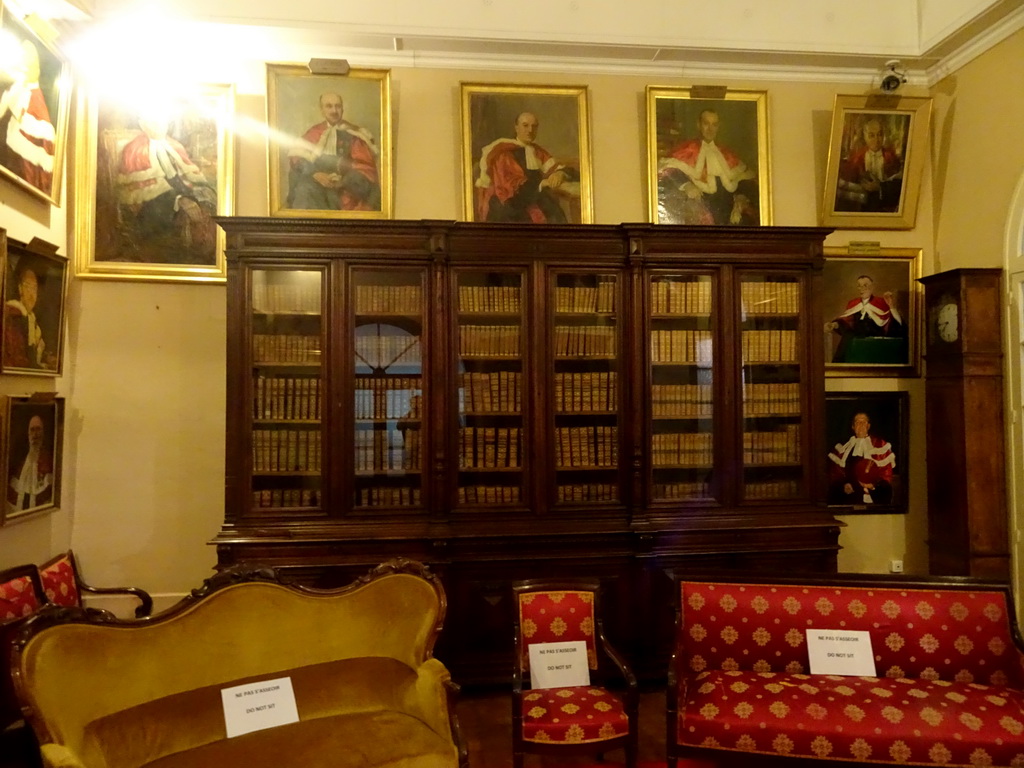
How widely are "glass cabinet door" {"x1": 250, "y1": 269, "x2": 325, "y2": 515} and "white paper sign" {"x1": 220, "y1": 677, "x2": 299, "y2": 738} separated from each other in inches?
48.2

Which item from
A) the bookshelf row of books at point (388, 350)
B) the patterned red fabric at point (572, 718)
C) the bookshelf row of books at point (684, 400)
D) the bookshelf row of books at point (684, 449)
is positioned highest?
the bookshelf row of books at point (388, 350)

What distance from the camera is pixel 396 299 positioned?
3727mm

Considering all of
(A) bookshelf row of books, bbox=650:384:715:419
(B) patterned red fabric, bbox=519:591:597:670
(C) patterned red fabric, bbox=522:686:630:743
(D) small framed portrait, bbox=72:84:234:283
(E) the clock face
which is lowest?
(C) patterned red fabric, bbox=522:686:630:743

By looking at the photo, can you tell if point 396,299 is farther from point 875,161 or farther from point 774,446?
point 875,161

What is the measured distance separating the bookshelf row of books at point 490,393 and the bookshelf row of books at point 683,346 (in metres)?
0.87

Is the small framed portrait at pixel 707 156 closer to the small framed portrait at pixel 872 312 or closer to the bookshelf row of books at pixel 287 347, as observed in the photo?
the small framed portrait at pixel 872 312

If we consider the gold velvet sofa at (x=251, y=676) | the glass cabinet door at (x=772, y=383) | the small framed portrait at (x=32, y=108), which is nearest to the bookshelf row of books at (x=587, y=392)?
the glass cabinet door at (x=772, y=383)

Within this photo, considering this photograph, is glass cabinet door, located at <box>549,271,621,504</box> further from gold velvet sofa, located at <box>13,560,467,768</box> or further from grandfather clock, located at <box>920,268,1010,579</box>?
grandfather clock, located at <box>920,268,1010,579</box>

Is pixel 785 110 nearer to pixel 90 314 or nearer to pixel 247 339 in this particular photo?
pixel 247 339

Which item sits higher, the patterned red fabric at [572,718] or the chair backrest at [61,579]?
the chair backrest at [61,579]

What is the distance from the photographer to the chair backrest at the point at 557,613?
296 centimetres

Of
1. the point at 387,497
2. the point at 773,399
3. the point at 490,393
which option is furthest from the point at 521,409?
the point at 773,399

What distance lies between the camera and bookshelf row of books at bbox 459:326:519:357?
379 cm

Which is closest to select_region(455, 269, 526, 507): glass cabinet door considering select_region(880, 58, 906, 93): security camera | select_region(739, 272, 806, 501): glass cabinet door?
select_region(739, 272, 806, 501): glass cabinet door
